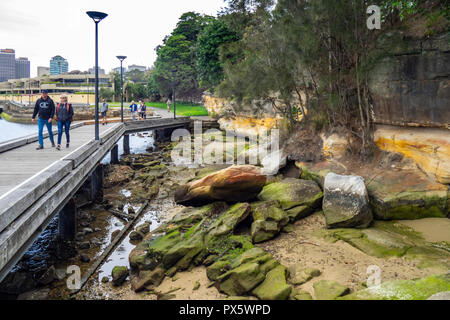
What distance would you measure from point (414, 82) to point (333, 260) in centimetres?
762

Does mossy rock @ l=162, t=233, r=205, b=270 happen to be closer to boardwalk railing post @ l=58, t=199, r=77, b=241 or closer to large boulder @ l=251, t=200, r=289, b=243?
large boulder @ l=251, t=200, r=289, b=243

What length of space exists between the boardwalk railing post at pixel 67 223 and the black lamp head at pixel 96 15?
23.8 feet

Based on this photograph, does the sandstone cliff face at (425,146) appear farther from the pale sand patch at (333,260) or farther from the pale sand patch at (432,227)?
the pale sand patch at (333,260)

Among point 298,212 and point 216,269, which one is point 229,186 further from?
point 216,269

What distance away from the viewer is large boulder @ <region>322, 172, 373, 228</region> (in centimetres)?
1068

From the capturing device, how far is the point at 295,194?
1269 centimetres

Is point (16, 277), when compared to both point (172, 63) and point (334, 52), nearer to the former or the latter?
point (334, 52)

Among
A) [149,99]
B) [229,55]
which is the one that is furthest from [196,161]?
[149,99]

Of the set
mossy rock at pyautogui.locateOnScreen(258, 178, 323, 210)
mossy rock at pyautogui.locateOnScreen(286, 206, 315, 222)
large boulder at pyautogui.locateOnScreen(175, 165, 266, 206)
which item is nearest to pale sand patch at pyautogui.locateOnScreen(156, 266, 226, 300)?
large boulder at pyautogui.locateOnScreen(175, 165, 266, 206)

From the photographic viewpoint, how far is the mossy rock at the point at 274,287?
24.1ft

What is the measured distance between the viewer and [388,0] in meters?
12.0

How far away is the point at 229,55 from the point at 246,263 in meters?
26.5

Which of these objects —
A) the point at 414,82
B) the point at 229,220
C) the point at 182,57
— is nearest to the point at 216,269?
the point at 229,220

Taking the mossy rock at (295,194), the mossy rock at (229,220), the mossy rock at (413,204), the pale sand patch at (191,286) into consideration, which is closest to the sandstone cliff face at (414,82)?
the mossy rock at (413,204)
